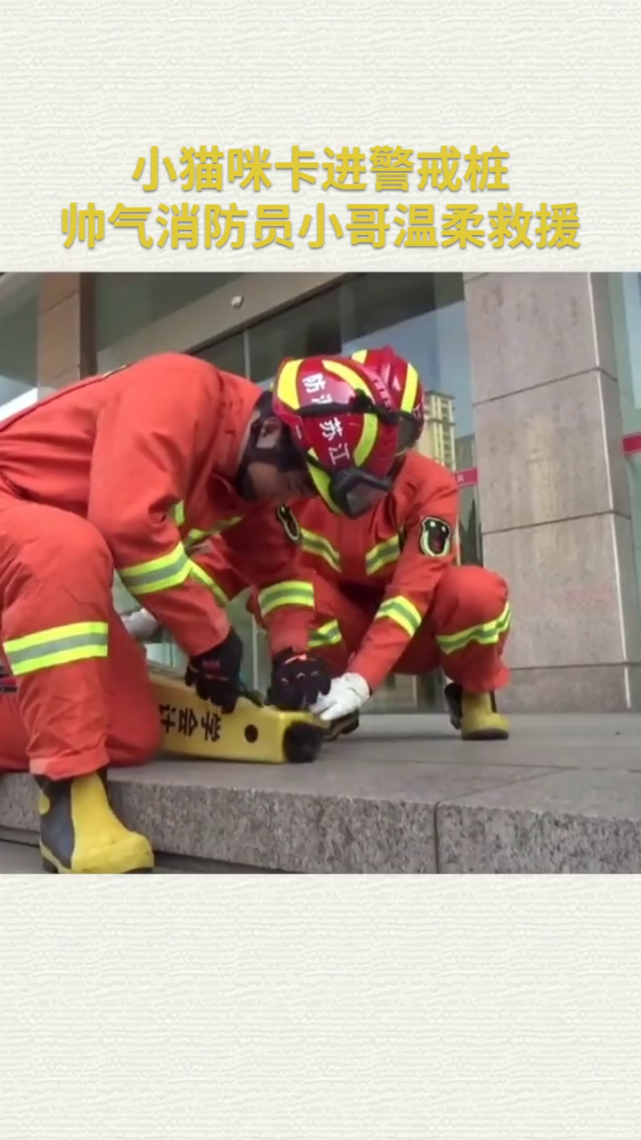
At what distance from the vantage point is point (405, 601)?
251 centimetres

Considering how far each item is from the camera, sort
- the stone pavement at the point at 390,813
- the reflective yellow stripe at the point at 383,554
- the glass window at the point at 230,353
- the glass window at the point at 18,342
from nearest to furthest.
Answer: the stone pavement at the point at 390,813 → the reflective yellow stripe at the point at 383,554 → the glass window at the point at 230,353 → the glass window at the point at 18,342

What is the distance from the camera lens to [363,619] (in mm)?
2982

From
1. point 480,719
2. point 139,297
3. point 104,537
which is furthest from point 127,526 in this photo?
point 139,297

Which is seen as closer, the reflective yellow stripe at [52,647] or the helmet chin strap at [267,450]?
the reflective yellow stripe at [52,647]

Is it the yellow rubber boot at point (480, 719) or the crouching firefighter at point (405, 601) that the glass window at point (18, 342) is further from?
the yellow rubber boot at point (480, 719)

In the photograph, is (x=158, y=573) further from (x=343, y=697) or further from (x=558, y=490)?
(x=558, y=490)

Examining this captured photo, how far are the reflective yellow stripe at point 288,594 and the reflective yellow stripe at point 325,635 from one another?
28 cm

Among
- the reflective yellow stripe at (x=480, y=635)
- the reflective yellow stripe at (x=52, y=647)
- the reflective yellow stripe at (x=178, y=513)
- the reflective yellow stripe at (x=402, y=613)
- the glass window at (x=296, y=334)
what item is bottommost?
the reflective yellow stripe at (x=52, y=647)

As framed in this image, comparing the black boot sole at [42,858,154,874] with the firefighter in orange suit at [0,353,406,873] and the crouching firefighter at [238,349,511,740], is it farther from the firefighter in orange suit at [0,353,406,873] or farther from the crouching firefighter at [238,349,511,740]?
the crouching firefighter at [238,349,511,740]

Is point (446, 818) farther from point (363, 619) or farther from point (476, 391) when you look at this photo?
point (476, 391)

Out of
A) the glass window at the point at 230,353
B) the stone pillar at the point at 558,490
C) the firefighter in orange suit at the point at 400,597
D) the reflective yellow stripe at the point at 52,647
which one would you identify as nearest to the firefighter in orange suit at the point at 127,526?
the reflective yellow stripe at the point at 52,647

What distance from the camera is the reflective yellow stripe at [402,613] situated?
2.49 metres

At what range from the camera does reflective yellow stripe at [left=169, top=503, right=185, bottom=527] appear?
1.93 meters

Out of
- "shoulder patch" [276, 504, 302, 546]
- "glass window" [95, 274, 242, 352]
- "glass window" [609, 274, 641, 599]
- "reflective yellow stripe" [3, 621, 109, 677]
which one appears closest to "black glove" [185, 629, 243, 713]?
"reflective yellow stripe" [3, 621, 109, 677]
